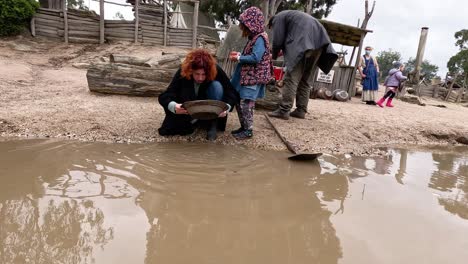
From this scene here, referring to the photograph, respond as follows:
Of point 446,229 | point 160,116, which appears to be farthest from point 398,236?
point 160,116

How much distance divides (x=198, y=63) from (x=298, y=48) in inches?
53.3

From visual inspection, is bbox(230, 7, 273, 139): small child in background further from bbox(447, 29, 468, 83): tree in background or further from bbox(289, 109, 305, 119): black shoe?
bbox(447, 29, 468, 83): tree in background

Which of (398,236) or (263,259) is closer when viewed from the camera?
(263,259)

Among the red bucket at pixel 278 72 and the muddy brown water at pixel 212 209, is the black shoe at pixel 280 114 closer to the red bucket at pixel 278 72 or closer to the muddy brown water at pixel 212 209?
the muddy brown water at pixel 212 209

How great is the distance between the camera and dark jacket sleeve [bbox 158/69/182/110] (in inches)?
121

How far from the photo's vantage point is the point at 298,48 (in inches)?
148

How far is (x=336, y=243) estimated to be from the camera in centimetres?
159

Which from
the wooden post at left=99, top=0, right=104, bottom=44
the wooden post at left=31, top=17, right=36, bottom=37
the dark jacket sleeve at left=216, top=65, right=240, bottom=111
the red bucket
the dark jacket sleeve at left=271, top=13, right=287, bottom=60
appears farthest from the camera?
the wooden post at left=99, top=0, right=104, bottom=44

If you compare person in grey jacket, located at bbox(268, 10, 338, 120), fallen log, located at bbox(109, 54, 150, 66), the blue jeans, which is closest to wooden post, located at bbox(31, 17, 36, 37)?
fallen log, located at bbox(109, 54, 150, 66)

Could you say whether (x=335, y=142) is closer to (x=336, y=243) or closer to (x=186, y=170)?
(x=186, y=170)

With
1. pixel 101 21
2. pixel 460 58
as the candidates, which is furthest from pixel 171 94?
pixel 460 58

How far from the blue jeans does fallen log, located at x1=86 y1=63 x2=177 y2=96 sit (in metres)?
1.46

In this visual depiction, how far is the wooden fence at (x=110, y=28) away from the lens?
1074 cm

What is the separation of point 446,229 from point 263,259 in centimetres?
109
